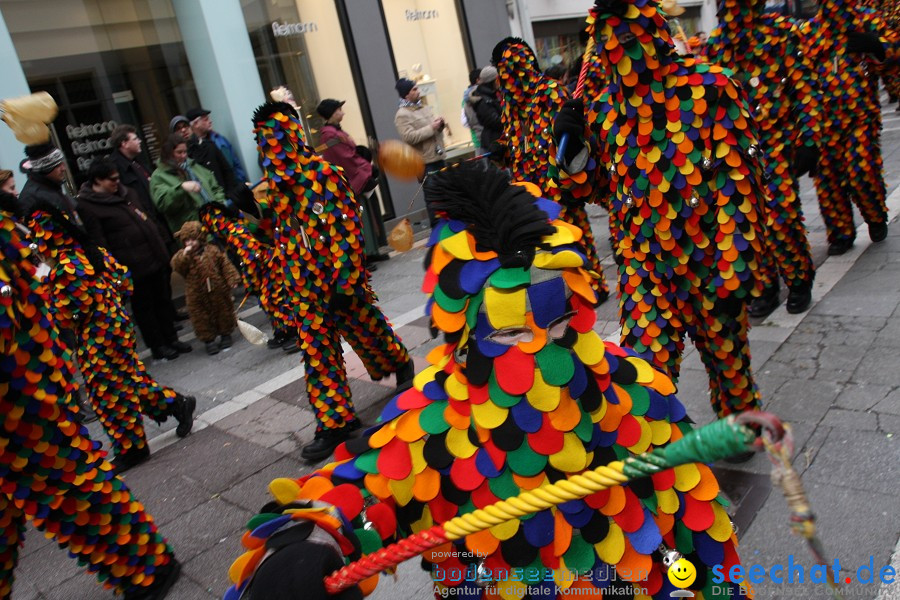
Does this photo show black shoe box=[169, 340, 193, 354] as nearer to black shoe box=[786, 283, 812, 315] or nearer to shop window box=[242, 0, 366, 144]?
shop window box=[242, 0, 366, 144]

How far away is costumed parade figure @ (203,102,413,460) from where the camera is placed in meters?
3.85

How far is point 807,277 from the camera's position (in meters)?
4.42

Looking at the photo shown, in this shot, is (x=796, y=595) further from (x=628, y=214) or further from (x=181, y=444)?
(x=181, y=444)

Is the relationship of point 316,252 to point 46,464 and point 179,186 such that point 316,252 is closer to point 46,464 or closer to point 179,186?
point 46,464

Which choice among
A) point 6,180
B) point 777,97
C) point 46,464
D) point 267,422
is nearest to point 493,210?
point 46,464

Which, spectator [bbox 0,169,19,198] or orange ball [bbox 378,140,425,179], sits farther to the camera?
A: spectator [bbox 0,169,19,198]

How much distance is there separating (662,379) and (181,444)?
380 centimetres

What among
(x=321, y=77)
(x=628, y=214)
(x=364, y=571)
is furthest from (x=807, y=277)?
(x=321, y=77)

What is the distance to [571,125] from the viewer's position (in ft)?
9.40

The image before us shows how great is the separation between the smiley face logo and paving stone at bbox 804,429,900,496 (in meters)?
1.46

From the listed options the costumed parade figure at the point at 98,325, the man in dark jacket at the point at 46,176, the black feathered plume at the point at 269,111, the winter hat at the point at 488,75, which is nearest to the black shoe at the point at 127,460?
the costumed parade figure at the point at 98,325

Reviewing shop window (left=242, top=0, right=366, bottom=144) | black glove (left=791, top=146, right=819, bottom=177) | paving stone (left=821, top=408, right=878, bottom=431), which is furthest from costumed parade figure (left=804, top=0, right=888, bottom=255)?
shop window (left=242, top=0, right=366, bottom=144)

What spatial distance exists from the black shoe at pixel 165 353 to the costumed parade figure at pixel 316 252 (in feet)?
10.2

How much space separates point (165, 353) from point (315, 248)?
3.40 m
